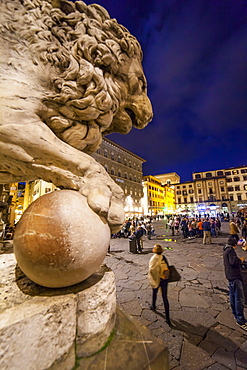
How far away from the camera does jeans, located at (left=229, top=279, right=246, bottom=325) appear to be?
340 cm

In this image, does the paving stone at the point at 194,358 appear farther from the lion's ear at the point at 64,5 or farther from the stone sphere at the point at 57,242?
the lion's ear at the point at 64,5

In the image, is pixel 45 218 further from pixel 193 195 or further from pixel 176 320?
pixel 193 195

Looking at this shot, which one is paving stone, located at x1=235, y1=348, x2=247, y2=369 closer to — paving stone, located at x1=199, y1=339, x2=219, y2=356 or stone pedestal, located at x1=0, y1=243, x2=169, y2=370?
paving stone, located at x1=199, y1=339, x2=219, y2=356

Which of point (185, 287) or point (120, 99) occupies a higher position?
Result: point (120, 99)

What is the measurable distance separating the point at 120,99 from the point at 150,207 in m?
54.3

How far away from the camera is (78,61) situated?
1.86 m

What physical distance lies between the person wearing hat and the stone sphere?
151 inches

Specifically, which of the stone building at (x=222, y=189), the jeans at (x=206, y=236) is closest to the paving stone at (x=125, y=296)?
the jeans at (x=206, y=236)

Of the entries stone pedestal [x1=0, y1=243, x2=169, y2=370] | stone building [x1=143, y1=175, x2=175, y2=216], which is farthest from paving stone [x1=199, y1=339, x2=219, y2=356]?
stone building [x1=143, y1=175, x2=175, y2=216]

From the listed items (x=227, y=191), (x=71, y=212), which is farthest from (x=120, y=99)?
(x=227, y=191)

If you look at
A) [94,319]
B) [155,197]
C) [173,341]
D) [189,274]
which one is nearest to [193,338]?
[173,341]

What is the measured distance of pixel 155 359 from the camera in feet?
3.65

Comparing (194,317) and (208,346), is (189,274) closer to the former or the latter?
(194,317)

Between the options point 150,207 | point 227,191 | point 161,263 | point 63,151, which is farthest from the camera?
point 227,191
